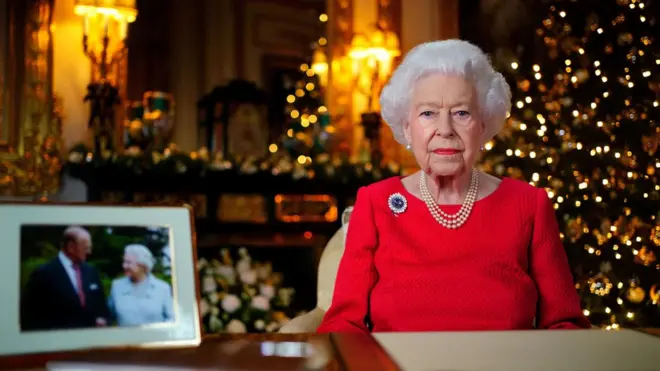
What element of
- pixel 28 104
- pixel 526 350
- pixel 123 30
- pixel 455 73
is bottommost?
pixel 526 350

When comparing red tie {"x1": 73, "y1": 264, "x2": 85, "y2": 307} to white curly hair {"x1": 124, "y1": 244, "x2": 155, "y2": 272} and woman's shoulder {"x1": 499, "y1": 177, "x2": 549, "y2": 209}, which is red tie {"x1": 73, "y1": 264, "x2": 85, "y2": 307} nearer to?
white curly hair {"x1": 124, "y1": 244, "x2": 155, "y2": 272}

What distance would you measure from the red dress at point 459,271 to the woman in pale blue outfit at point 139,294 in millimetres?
502

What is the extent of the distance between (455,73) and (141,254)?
0.82m

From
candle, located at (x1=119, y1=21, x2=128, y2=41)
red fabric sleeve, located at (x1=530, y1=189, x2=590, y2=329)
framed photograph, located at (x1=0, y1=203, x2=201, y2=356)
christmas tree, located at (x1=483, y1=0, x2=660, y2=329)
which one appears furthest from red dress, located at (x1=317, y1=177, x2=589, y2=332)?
candle, located at (x1=119, y1=21, x2=128, y2=41)

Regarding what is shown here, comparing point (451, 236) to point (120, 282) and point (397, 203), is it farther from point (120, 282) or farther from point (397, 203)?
point (120, 282)

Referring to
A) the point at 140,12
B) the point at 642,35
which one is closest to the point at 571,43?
the point at 642,35

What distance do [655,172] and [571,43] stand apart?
3.35ft

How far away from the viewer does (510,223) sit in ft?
4.60

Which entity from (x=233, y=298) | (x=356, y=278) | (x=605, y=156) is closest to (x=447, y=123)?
(x=356, y=278)

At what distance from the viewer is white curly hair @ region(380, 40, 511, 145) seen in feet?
4.61

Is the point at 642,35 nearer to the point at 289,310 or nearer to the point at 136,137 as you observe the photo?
the point at 289,310

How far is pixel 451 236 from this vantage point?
1401 millimetres

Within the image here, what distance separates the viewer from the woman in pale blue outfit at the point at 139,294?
859mm

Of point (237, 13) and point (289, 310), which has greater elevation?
point (237, 13)
